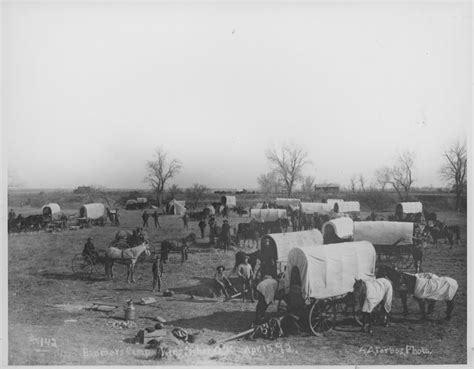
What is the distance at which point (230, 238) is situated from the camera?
33.9 ft

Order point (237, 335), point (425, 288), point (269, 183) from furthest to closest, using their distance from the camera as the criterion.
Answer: point (269, 183)
point (425, 288)
point (237, 335)

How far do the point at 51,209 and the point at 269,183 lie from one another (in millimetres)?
5270

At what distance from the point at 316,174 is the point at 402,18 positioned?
3.95m

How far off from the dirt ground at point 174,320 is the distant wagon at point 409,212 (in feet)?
2.16

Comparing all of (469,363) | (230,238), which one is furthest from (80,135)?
(469,363)

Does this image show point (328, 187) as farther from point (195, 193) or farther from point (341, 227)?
point (195, 193)

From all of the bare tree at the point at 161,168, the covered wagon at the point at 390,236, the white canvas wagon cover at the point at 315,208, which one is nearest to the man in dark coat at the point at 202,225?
the bare tree at the point at 161,168

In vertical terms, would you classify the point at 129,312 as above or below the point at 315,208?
below

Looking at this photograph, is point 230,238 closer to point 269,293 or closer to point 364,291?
point 269,293

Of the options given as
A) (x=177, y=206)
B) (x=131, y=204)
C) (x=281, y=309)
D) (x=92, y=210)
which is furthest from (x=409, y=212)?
(x=92, y=210)

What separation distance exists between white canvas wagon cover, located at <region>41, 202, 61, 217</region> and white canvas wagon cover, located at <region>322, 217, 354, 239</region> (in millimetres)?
6455

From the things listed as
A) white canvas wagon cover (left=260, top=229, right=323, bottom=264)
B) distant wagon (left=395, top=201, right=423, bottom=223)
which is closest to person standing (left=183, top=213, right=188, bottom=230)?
white canvas wagon cover (left=260, top=229, right=323, bottom=264)

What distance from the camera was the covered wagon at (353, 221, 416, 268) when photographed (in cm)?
1023

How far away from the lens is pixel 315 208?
10477 millimetres
